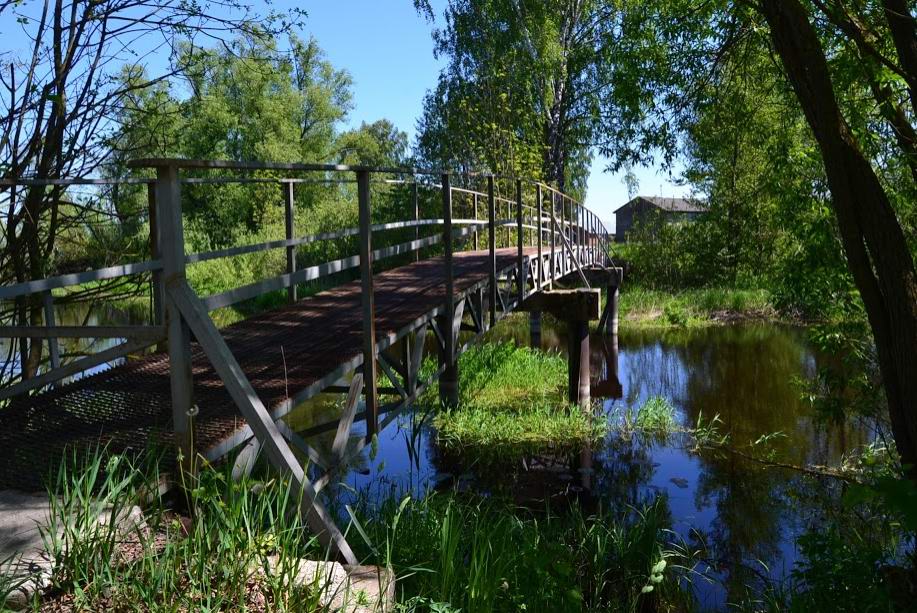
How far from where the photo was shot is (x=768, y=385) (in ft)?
43.3

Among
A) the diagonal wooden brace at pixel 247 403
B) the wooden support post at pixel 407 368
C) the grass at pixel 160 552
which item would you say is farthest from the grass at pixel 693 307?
the grass at pixel 160 552

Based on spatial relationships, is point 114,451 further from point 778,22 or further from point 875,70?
point 875,70

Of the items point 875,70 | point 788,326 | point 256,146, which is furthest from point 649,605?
point 256,146

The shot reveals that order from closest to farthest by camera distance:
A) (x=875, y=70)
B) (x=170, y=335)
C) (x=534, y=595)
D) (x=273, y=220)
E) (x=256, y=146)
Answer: (x=170, y=335) < (x=534, y=595) < (x=875, y=70) < (x=273, y=220) < (x=256, y=146)

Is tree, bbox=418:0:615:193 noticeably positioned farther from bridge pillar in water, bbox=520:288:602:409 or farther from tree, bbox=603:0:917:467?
tree, bbox=603:0:917:467

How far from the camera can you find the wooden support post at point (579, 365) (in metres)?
11.3

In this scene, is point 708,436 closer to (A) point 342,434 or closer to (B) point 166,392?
(A) point 342,434

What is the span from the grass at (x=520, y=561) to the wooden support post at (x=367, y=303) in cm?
64

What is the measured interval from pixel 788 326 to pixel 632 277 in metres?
7.49

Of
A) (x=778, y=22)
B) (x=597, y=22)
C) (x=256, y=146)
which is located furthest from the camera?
(x=256, y=146)

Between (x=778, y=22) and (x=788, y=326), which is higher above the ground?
(x=778, y=22)

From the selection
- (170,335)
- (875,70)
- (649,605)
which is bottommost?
(649,605)

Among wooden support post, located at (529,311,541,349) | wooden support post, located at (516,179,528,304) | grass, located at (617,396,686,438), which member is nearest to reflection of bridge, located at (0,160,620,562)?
wooden support post, located at (516,179,528,304)

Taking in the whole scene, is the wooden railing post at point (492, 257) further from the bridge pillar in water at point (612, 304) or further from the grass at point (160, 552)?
the bridge pillar in water at point (612, 304)
